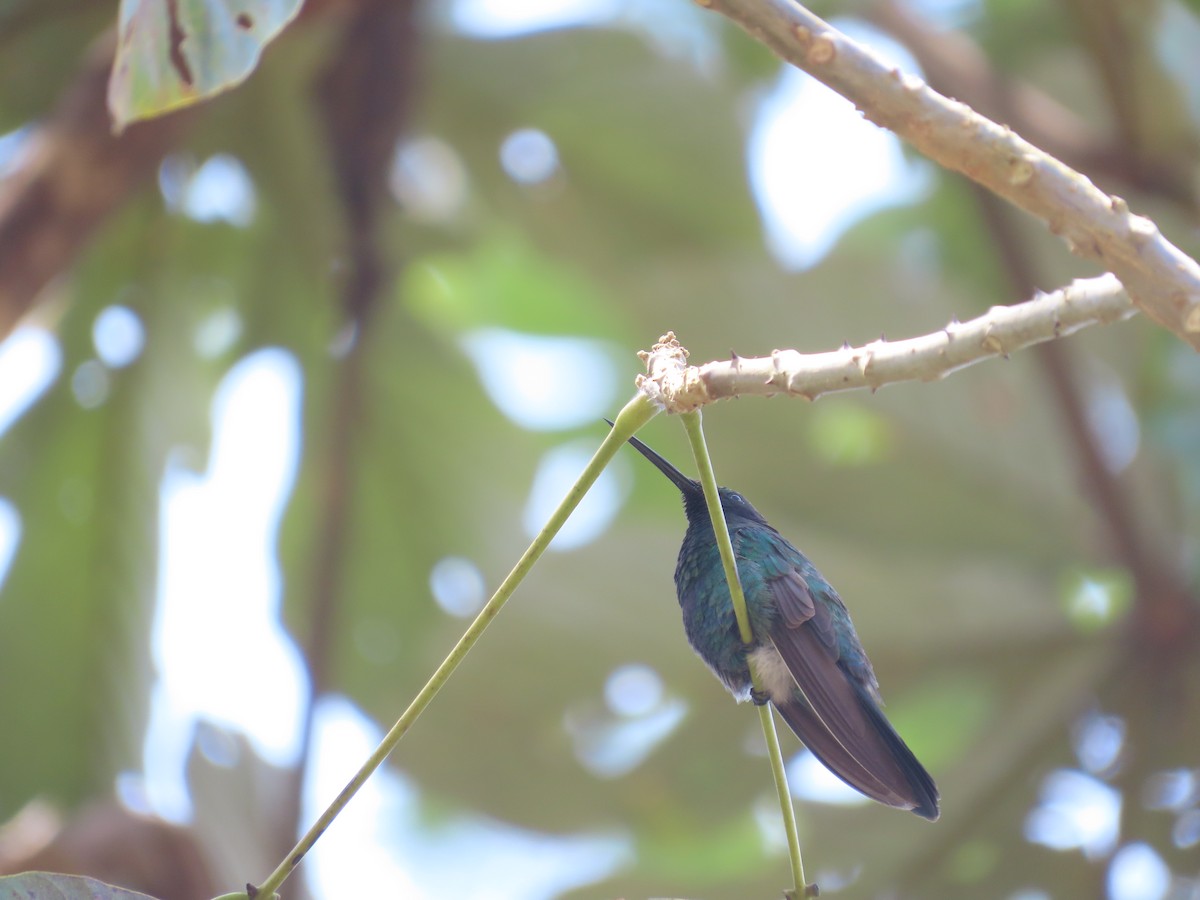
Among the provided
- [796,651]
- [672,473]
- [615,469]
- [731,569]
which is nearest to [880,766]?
[796,651]

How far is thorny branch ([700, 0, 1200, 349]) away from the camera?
1.17m

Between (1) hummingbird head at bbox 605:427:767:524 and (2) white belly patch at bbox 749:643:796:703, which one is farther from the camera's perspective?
(1) hummingbird head at bbox 605:427:767:524

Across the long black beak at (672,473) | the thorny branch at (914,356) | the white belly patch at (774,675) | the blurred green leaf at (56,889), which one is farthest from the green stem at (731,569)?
the blurred green leaf at (56,889)

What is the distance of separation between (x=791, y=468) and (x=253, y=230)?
2.03 metres

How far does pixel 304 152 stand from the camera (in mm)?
4207

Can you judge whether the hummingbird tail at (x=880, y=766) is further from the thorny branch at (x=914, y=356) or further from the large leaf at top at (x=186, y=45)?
the large leaf at top at (x=186, y=45)

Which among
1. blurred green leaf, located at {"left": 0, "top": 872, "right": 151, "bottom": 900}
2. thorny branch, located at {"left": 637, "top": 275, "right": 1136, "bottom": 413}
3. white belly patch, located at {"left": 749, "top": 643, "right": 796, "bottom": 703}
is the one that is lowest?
blurred green leaf, located at {"left": 0, "top": 872, "right": 151, "bottom": 900}

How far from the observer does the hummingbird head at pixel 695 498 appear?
2033mm

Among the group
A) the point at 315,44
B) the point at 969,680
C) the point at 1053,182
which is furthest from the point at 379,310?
the point at 1053,182

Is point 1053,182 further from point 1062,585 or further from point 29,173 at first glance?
point 1062,585

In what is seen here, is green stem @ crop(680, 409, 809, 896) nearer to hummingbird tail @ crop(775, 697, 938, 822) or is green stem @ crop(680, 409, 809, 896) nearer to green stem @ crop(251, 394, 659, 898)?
green stem @ crop(251, 394, 659, 898)

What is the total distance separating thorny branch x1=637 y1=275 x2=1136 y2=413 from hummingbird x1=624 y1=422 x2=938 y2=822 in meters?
0.42

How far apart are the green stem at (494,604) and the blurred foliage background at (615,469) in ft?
7.44

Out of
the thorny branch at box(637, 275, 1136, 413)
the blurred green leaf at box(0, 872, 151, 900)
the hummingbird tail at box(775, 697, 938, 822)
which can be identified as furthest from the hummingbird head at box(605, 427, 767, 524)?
the blurred green leaf at box(0, 872, 151, 900)
